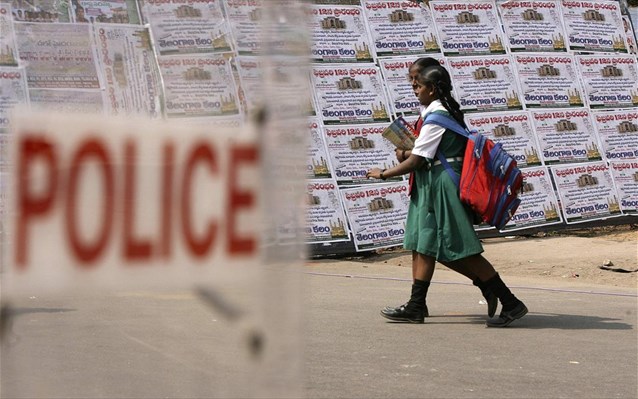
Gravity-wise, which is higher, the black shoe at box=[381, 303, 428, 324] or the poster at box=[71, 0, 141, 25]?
the poster at box=[71, 0, 141, 25]

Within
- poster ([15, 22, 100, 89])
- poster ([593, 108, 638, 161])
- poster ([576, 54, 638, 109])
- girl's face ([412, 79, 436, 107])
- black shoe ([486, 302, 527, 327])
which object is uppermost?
poster ([576, 54, 638, 109])

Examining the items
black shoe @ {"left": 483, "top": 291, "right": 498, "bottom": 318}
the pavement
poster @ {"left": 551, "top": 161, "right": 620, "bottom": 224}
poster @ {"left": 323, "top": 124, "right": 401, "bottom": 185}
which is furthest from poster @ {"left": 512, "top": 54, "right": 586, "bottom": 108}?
black shoe @ {"left": 483, "top": 291, "right": 498, "bottom": 318}

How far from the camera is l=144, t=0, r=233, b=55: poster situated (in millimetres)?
1493

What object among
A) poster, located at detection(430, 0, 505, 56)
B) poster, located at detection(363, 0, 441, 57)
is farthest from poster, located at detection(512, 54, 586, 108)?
poster, located at detection(363, 0, 441, 57)

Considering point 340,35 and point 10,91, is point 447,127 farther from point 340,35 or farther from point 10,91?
point 10,91

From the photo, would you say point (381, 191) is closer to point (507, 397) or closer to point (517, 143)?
point (517, 143)

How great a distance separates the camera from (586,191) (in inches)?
440

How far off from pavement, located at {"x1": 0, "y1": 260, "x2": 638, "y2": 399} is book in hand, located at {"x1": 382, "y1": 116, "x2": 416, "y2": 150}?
1082mm

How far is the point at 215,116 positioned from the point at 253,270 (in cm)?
22

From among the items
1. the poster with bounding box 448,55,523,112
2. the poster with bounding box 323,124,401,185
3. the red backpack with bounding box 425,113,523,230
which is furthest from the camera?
the poster with bounding box 448,55,523,112

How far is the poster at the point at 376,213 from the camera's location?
9914 mm

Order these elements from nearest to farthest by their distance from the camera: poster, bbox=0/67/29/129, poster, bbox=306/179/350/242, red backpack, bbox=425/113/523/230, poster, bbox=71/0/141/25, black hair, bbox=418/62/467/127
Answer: poster, bbox=0/67/29/129
poster, bbox=71/0/141/25
red backpack, bbox=425/113/523/230
black hair, bbox=418/62/467/127
poster, bbox=306/179/350/242

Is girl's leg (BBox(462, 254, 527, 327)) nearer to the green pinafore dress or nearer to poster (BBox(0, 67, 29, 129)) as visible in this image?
the green pinafore dress

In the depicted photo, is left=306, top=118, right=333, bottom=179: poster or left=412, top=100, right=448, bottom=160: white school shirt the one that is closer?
left=412, top=100, right=448, bottom=160: white school shirt
